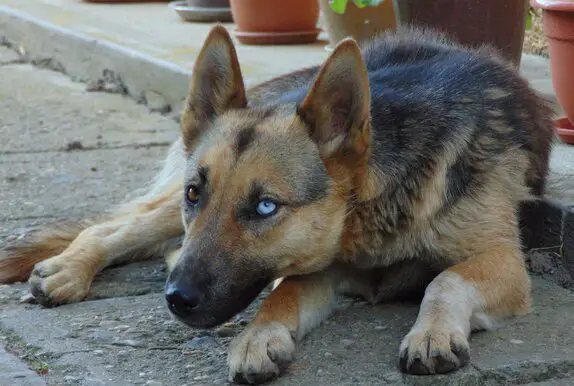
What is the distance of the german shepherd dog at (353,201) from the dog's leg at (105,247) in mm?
13

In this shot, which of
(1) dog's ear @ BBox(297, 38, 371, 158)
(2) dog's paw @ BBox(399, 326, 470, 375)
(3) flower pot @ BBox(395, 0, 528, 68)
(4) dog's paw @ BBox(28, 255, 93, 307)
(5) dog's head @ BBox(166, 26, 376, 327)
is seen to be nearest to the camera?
(2) dog's paw @ BBox(399, 326, 470, 375)

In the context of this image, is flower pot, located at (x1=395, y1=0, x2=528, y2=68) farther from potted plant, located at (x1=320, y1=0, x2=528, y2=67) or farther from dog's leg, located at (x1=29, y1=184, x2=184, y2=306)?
dog's leg, located at (x1=29, y1=184, x2=184, y2=306)

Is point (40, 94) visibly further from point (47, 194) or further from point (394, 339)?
point (394, 339)

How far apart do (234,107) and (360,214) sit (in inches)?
25.1

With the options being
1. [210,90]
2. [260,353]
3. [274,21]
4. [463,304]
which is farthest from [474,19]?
[260,353]

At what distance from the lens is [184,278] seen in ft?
11.2

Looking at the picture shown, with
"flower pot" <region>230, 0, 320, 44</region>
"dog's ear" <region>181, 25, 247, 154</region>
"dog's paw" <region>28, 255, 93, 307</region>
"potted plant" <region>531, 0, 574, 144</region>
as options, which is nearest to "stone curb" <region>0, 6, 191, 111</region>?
"flower pot" <region>230, 0, 320, 44</region>

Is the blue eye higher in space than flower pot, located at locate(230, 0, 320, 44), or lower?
higher

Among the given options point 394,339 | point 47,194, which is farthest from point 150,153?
point 394,339

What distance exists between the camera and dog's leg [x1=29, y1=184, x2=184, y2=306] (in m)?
4.32

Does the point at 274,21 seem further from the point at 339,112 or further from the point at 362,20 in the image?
the point at 339,112

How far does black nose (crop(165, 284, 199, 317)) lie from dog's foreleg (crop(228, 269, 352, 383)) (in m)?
0.21

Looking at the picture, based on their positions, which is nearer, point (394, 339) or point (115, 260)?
point (394, 339)

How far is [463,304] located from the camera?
12.0 ft
